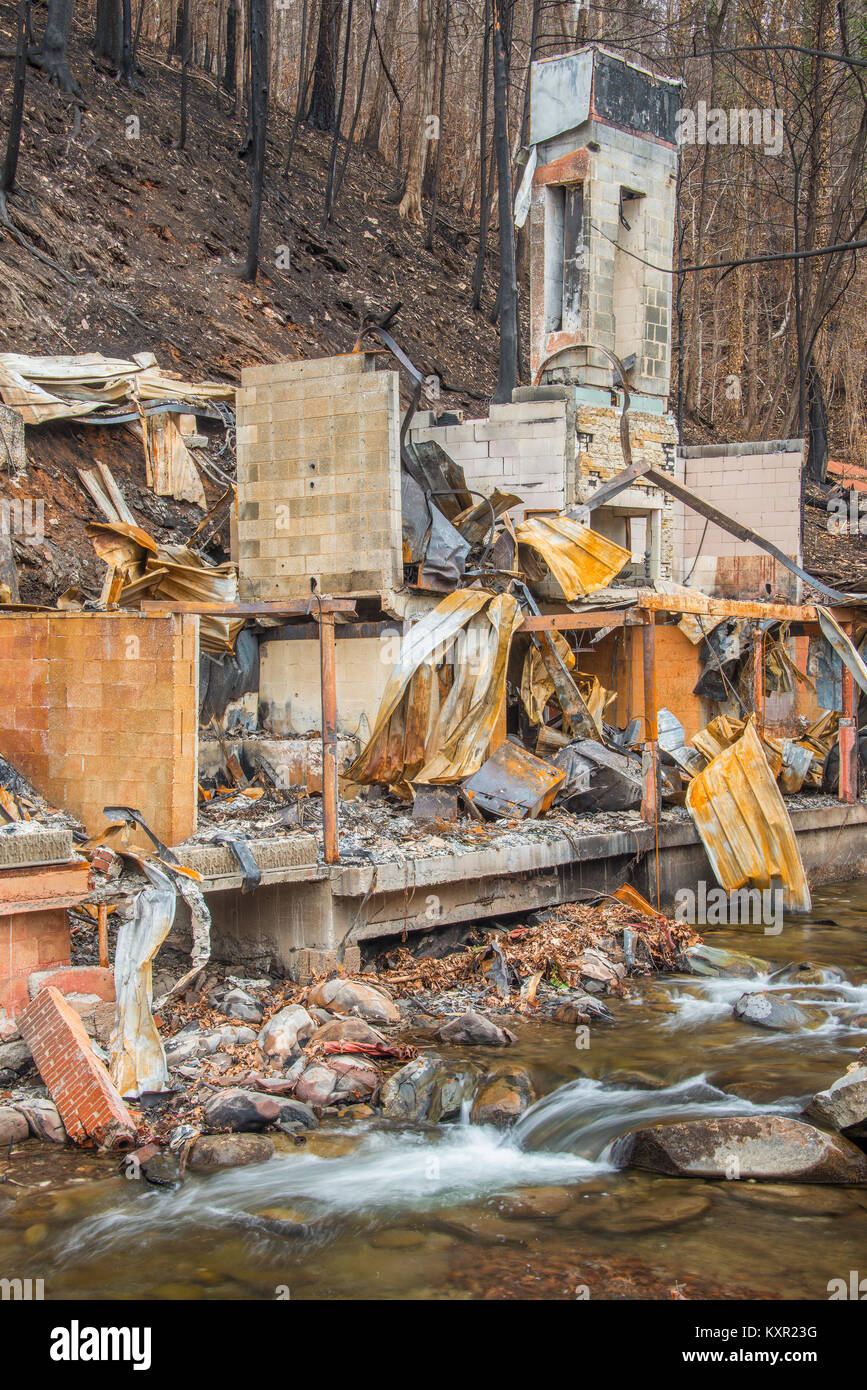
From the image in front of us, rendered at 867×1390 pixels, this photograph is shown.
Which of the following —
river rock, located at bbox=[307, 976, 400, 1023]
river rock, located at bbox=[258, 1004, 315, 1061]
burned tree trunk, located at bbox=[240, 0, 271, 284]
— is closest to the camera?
river rock, located at bbox=[258, 1004, 315, 1061]

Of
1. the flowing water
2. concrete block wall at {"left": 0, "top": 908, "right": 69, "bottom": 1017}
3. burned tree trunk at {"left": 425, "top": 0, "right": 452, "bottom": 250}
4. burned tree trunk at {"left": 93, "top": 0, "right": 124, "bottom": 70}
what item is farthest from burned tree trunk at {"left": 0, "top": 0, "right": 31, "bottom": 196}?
A: the flowing water

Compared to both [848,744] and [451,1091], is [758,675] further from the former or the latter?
[451,1091]

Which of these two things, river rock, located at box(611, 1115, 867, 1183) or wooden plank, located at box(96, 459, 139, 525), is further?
wooden plank, located at box(96, 459, 139, 525)

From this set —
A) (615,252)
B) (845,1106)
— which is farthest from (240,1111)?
(615,252)

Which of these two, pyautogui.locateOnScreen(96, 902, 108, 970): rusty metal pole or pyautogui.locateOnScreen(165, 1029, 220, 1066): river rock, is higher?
pyautogui.locateOnScreen(96, 902, 108, 970): rusty metal pole

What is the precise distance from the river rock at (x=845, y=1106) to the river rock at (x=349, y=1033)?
2762 mm

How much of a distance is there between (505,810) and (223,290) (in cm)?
1339

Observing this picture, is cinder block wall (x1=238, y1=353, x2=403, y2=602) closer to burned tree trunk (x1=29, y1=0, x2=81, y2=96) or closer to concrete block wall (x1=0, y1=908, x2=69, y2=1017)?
concrete block wall (x1=0, y1=908, x2=69, y2=1017)

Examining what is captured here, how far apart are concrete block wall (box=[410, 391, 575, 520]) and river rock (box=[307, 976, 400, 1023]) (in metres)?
8.61

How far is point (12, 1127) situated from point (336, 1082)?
1.92 metres

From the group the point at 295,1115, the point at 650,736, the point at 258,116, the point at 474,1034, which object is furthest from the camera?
the point at 258,116

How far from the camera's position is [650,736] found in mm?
11961

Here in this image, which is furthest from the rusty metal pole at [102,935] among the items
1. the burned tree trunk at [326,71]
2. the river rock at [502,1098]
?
the burned tree trunk at [326,71]

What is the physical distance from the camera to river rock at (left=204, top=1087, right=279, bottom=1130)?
7.17 meters
